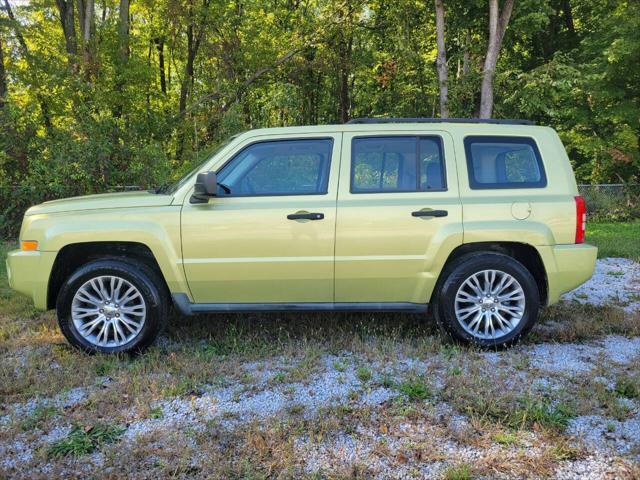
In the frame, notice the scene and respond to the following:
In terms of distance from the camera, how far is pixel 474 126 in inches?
181

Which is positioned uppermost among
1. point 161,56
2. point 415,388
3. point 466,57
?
point 161,56

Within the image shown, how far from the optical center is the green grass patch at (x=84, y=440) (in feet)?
9.67

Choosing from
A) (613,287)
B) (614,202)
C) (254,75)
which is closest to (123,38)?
(254,75)

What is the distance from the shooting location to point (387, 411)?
3.36 metres

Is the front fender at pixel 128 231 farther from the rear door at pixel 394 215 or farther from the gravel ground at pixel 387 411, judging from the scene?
the rear door at pixel 394 215

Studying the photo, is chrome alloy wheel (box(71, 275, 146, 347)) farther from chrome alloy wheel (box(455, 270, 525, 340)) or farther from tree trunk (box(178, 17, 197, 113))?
tree trunk (box(178, 17, 197, 113))

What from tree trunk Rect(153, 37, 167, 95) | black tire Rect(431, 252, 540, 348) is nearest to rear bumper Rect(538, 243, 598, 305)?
black tire Rect(431, 252, 540, 348)

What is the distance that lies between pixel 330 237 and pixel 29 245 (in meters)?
2.52

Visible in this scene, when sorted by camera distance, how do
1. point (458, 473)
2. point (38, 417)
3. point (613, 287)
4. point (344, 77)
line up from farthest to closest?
point (344, 77)
point (613, 287)
point (38, 417)
point (458, 473)

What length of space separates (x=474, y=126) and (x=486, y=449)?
2771mm

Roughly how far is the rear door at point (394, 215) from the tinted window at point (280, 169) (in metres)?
0.21

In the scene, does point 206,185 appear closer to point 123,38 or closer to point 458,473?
point 458,473

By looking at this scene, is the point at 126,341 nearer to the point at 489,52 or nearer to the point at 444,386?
the point at 444,386

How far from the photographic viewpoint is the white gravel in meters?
6.03
